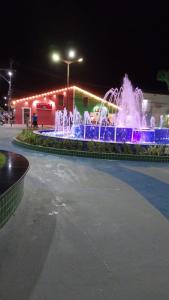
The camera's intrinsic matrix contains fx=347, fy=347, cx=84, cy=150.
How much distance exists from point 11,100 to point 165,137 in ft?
84.7

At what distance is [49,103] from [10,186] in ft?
100

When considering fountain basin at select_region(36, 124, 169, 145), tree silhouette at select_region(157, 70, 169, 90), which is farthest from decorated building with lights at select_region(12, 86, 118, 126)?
fountain basin at select_region(36, 124, 169, 145)

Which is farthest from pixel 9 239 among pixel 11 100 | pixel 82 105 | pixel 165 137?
pixel 11 100

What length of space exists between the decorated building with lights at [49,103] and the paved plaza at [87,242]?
27.3m

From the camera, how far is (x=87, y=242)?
4.45 meters

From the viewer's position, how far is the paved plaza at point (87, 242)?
3.29 m

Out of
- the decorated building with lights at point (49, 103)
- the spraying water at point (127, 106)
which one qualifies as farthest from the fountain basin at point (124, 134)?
the decorated building with lights at point (49, 103)

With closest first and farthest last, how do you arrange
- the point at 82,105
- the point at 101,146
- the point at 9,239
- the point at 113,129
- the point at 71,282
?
the point at 71,282 → the point at 9,239 → the point at 101,146 → the point at 113,129 → the point at 82,105

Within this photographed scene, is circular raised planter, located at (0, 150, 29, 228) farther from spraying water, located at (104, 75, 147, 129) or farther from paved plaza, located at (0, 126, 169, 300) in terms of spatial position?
spraying water, located at (104, 75, 147, 129)

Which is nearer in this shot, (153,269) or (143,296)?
(143,296)

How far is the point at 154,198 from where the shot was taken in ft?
22.7

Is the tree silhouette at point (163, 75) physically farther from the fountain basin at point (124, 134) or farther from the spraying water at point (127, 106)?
the fountain basin at point (124, 134)

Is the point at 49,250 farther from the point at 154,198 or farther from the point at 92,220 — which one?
the point at 154,198

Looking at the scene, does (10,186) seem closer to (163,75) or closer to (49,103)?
(49,103)
